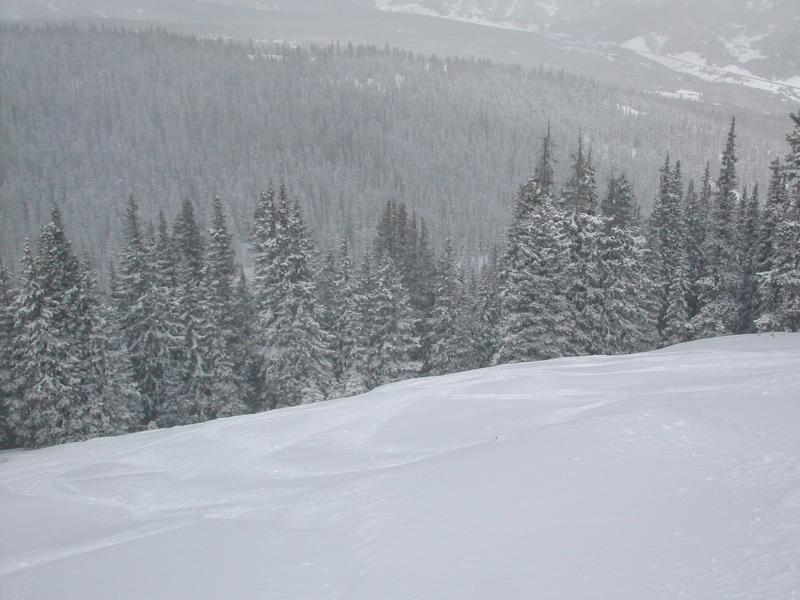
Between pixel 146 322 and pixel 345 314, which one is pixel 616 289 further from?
pixel 146 322

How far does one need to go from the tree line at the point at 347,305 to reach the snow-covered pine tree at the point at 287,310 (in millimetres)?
94

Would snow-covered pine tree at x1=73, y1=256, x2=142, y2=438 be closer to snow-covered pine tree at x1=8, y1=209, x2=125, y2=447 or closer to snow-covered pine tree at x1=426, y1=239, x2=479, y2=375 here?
snow-covered pine tree at x1=8, y1=209, x2=125, y2=447

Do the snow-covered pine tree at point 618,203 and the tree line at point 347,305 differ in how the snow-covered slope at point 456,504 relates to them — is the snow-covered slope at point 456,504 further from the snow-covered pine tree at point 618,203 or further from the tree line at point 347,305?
the snow-covered pine tree at point 618,203

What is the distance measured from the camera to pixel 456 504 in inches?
306

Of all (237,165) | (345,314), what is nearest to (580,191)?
(345,314)

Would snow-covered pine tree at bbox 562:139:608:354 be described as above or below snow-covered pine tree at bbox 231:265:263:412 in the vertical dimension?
above

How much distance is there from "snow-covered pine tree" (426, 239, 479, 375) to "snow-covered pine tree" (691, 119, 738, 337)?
14.3m

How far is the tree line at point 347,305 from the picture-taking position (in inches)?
1103

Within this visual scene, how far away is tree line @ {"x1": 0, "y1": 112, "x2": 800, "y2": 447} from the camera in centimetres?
2802

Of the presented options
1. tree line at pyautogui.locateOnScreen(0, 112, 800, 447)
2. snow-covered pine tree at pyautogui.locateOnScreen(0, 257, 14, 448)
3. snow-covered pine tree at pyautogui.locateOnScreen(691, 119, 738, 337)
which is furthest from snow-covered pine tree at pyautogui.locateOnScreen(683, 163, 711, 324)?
snow-covered pine tree at pyautogui.locateOnScreen(0, 257, 14, 448)

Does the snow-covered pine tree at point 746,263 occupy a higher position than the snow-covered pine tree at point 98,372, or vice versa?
the snow-covered pine tree at point 746,263

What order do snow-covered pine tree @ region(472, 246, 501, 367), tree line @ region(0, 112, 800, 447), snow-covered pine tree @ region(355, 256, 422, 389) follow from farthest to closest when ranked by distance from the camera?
snow-covered pine tree @ region(472, 246, 501, 367) < snow-covered pine tree @ region(355, 256, 422, 389) < tree line @ region(0, 112, 800, 447)

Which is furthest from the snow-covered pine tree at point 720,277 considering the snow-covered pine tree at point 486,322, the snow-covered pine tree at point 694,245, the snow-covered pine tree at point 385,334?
the snow-covered pine tree at point 385,334

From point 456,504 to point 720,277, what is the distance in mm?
31927
